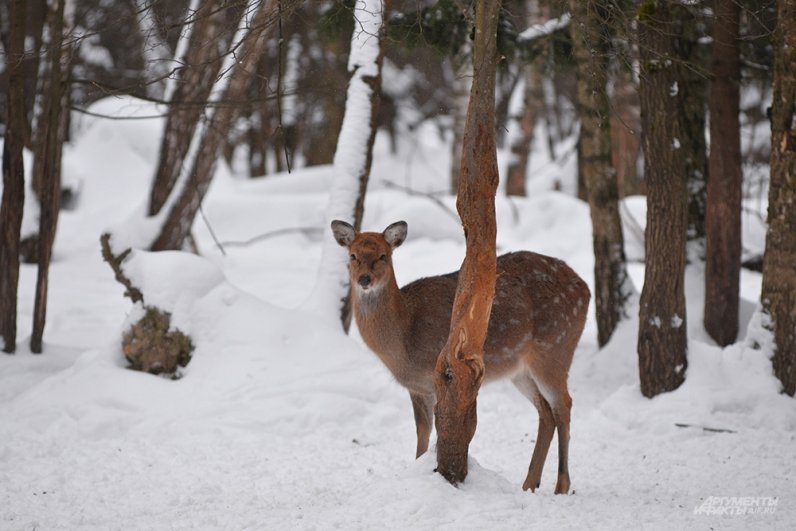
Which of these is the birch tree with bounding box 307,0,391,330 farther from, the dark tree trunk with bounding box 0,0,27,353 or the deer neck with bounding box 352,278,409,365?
the dark tree trunk with bounding box 0,0,27,353

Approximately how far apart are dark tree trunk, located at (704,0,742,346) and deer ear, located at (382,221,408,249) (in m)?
3.63

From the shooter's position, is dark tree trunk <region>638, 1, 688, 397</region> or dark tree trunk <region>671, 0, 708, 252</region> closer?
dark tree trunk <region>638, 1, 688, 397</region>

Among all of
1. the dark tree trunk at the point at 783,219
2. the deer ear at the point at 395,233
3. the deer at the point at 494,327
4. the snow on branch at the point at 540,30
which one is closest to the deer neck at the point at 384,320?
the deer at the point at 494,327

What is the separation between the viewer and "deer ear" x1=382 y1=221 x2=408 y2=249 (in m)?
6.55

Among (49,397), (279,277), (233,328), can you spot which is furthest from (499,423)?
(279,277)

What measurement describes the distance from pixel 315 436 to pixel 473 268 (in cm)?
301

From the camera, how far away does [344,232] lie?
6719mm

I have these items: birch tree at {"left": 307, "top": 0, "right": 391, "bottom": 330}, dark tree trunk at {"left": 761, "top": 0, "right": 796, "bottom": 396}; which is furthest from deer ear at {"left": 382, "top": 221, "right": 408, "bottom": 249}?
dark tree trunk at {"left": 761, "top": 0, "right": 796, "bottom": 396}

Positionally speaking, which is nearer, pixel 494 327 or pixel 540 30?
pixel 494 327

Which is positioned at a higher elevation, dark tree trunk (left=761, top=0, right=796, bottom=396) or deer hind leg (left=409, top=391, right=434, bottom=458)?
dark tree trunk (left=761, top=0, right=796, bottom=396)

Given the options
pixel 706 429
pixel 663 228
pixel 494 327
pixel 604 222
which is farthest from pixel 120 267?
pixel 706 429

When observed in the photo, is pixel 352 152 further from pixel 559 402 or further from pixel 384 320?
pixel 559 402

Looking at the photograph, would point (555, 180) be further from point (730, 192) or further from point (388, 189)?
point (730, 192)

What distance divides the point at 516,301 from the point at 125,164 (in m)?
13.9
